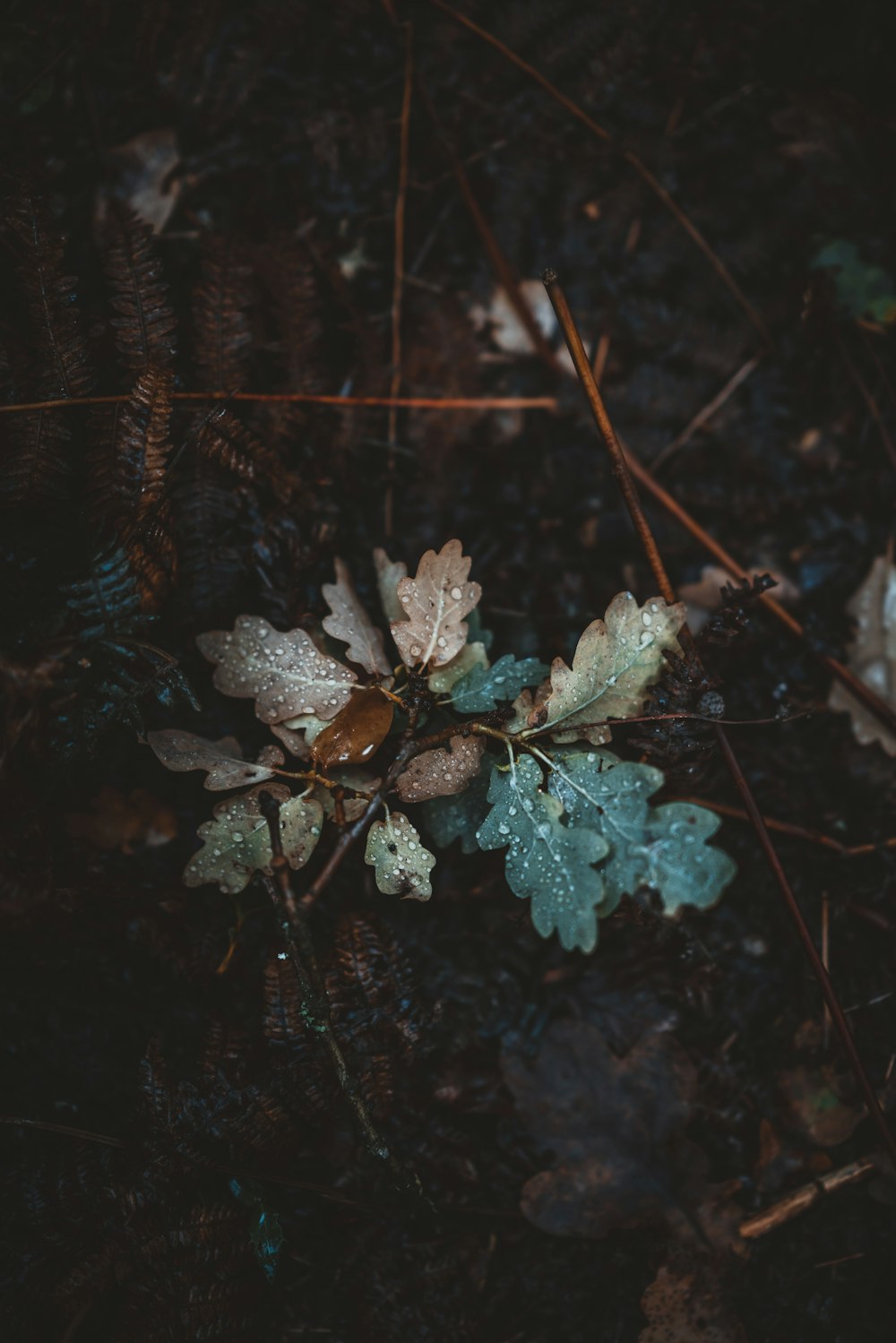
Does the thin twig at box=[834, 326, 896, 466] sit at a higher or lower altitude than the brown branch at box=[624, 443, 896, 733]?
higher

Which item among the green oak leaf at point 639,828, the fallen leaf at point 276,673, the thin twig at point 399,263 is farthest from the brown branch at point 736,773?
the fallen leaf at point 276,673

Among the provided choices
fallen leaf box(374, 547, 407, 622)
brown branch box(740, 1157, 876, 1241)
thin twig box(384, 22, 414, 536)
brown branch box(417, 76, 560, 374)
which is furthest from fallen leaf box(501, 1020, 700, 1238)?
brown branch box(417, 76, 560, 374)

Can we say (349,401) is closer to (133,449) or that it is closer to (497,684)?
(133,449)

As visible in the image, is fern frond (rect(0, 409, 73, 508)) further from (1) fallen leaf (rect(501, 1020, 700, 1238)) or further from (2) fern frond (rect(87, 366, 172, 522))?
(1) fallen leaf (rect(501, 1020, 700, 1238))

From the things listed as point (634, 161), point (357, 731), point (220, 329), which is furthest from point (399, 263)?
point (357, 731)

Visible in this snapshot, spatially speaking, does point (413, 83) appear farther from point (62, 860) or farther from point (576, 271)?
point (62, 860)

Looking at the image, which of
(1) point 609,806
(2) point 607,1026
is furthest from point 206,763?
(2) point 607,1026
